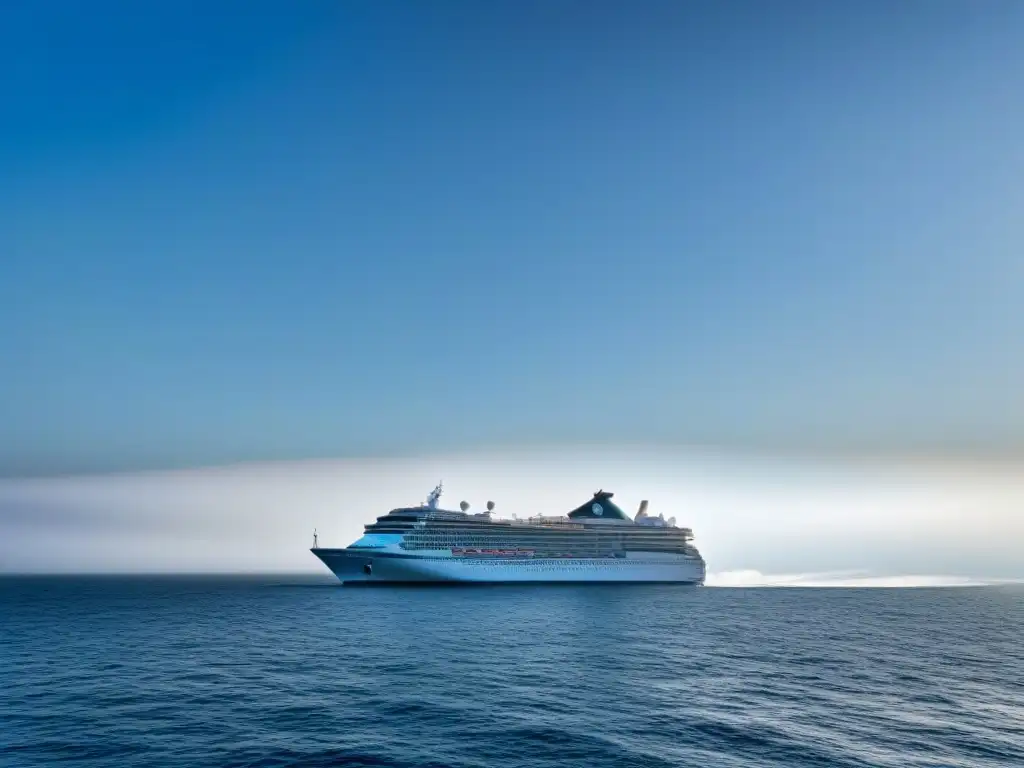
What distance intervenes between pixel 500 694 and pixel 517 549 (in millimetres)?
108557

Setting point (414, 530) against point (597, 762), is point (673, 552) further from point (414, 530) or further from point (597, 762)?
point (597, 762)

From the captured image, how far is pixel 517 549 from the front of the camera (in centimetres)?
15212

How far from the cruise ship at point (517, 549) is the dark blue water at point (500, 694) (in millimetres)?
49856

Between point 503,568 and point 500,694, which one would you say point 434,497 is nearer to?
point 503,568

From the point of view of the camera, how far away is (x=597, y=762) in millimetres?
31719

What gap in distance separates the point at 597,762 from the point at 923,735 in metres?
21.3

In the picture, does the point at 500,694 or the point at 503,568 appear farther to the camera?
the point at 503,568

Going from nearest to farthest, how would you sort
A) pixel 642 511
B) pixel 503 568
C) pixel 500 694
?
pixel 500 694
pixel 503 568
pixel 642 511

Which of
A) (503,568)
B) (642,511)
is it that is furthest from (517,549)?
(642,511)

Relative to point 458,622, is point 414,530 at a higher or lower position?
higher

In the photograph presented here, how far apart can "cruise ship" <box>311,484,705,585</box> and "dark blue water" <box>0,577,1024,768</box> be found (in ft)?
164

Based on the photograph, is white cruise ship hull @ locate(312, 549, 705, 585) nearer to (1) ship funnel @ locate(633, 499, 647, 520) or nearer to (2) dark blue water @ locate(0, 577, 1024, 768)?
(1) ship funnel @ locate(633, 499, 647, 520)

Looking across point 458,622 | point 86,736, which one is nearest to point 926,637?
point 458,622

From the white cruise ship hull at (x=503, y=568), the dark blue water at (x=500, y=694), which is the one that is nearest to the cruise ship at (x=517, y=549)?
the white cruise ship hull at (x=503, y=568)
